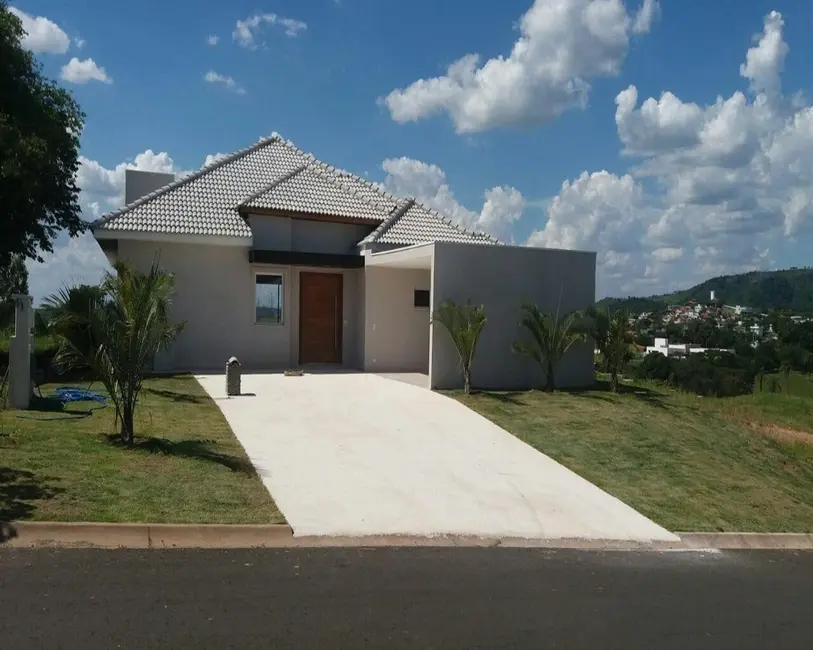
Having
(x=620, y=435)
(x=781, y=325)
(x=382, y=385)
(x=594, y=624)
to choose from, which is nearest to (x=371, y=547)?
(x=594, y=624)

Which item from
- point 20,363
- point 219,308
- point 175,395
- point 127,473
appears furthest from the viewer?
point 219,308

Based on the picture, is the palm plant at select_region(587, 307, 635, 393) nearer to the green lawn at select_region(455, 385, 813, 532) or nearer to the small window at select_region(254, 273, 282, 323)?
the green lawn at select_region(455, 385, 813, 532)

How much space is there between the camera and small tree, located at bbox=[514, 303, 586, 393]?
15.9 meters

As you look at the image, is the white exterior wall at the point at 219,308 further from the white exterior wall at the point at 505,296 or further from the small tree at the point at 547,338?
the small tree at the point at 547,338

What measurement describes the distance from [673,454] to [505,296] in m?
5.45

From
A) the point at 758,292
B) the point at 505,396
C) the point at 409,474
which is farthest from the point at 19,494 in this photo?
the point at 758,292

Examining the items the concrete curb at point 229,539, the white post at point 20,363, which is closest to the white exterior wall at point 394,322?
the white post at point 20,363

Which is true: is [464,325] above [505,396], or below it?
above

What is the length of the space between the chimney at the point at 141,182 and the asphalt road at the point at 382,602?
17.2 metres

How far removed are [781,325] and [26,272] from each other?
4551cm

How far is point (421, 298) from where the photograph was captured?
63.2ft

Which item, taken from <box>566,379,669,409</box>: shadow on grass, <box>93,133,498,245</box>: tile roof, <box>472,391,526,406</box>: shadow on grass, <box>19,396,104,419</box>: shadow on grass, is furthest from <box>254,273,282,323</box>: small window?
<box>566,379,669,409</box>: shadow on grass

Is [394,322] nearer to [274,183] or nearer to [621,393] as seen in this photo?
[274,183]

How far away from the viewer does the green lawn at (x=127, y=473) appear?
702cm
